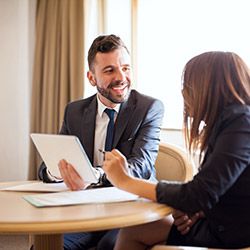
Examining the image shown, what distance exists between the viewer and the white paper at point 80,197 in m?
1.33

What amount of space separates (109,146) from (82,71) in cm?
137

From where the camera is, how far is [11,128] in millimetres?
3387

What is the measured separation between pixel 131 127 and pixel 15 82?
5.78 ft

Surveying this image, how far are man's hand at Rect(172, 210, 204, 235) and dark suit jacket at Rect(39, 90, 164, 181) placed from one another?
297mm

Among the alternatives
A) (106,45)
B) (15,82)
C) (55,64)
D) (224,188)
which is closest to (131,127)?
(106,45)

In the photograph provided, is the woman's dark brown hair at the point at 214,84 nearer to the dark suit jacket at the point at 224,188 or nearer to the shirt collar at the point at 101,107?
the dark suit jacket at the point at 224,188

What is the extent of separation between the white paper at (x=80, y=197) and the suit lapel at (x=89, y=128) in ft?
1.49

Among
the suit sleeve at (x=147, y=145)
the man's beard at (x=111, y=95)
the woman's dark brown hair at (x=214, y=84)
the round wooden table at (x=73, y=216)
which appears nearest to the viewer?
the round wooden table at (x=73, y=216)

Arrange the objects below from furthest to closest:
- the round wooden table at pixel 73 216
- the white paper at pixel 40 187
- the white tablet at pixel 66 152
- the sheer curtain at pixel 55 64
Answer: the sheer curtain at pixel 55 64, the white paper at pixel 40 187, the white tablet at pixel 66 152, the round wooden table at pixel 73 216

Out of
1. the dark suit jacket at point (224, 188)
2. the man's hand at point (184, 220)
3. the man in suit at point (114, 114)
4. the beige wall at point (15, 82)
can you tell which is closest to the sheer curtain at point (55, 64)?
the beige wall at point (15, 82)

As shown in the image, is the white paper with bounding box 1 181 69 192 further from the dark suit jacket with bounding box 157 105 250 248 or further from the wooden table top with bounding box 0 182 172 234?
the dark suit jacket with bounding box 157 105 250 248

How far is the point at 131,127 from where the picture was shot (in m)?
1.92

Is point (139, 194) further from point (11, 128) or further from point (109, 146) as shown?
point (11, 128)

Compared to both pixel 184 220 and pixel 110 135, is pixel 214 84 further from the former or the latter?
pixel 110 135
